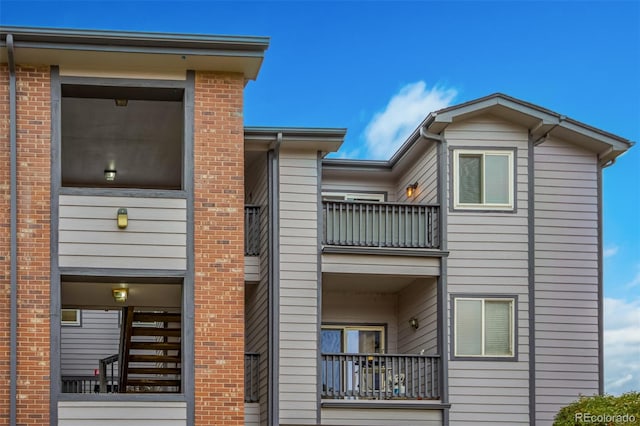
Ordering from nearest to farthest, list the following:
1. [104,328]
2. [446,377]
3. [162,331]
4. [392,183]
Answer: [446,377], [162,331], [392,183], [104,328]

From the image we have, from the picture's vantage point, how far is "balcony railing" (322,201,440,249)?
21203 mm

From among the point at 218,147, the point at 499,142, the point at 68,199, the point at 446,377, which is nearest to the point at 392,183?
the point at 499,142

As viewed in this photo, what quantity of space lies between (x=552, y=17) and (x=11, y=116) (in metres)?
20.8

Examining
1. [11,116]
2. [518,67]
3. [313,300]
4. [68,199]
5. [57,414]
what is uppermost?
[518,67]

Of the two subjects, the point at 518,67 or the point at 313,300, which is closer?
the point at 313,300

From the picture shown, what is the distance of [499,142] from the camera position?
21.5m

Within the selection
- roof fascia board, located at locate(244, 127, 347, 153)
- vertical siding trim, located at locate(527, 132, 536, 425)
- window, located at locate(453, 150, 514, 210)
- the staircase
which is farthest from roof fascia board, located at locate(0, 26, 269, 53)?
the staircase

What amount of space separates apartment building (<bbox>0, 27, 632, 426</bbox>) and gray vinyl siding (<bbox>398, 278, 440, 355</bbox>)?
Result: 6 centimetres

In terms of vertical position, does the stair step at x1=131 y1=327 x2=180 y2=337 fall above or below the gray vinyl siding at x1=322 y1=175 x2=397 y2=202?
below

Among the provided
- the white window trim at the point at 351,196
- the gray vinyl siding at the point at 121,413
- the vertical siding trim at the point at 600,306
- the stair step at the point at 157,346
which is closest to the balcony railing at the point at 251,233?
the white window trim at the point at 351,196

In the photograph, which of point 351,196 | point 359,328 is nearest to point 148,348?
point 359,328

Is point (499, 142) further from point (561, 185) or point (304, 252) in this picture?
point (304, 252)

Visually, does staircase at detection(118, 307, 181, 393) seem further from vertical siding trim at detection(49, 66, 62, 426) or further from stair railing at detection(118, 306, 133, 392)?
vertical siding trim at detection(49, 66, 62, 426)

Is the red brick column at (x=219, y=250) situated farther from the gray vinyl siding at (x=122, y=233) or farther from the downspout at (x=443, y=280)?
the downspout at (x=443, y=280)
